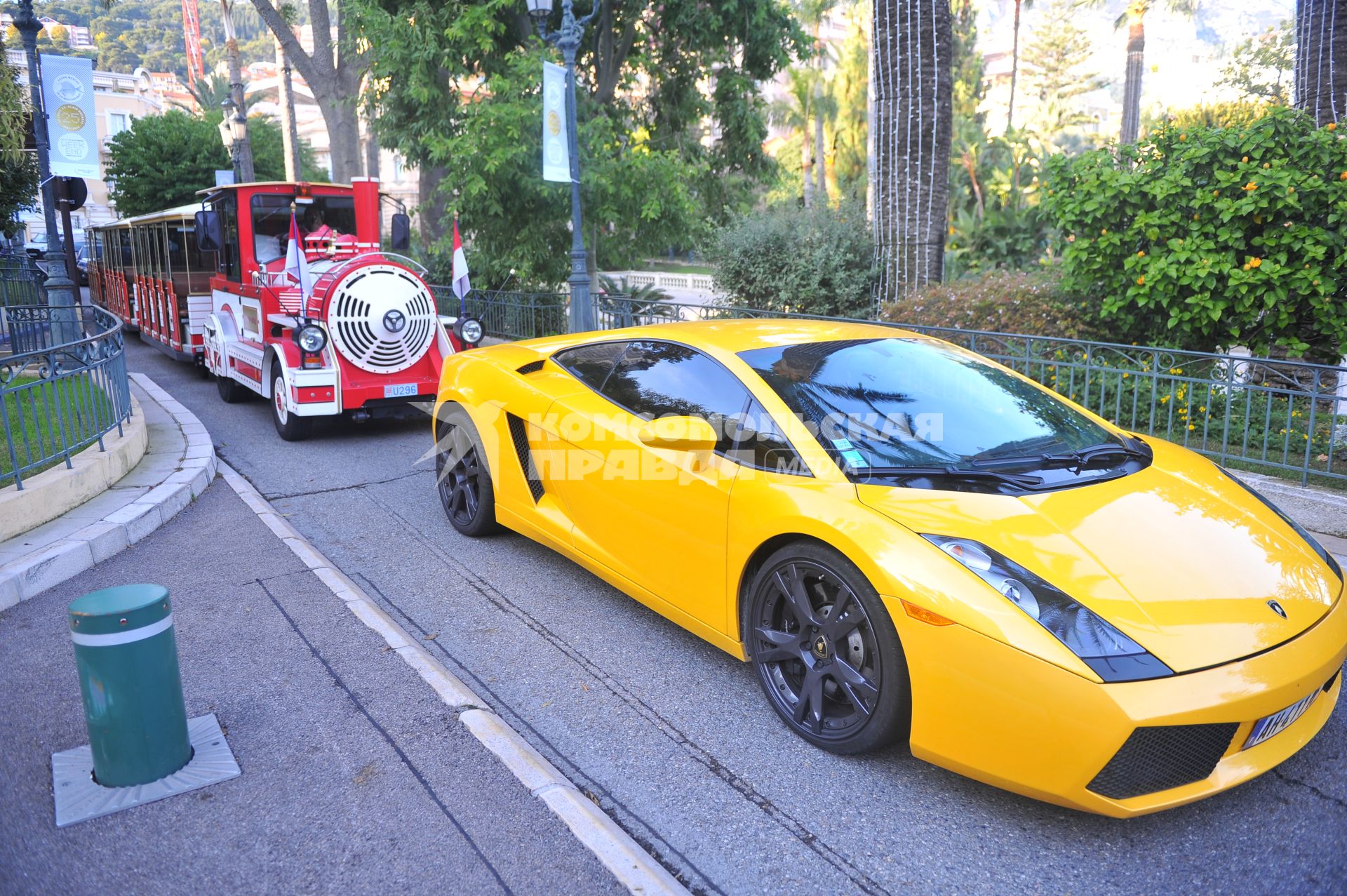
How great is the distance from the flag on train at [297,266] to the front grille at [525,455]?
188 inches

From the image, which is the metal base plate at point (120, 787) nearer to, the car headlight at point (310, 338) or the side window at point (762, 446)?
the side window at point (762, 446)

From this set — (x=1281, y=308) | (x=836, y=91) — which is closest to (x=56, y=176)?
(x=1281, y=308)

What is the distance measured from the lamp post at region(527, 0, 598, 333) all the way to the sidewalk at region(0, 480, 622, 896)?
23.7 feet

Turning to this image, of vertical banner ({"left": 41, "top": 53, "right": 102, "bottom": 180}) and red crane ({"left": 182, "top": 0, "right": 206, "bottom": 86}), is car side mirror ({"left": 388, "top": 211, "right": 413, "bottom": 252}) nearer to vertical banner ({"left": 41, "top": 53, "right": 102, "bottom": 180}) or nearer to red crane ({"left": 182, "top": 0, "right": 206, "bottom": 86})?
vertical banner ({"left": 41, "top": 53, "right": 102, "bottom": 180})

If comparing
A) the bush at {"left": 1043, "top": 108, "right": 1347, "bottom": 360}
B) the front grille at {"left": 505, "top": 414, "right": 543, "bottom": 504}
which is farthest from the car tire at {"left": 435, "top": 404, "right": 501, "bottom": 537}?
the bush at {"left": 1043, "top": 108, "right": 1347, "bottom": 360}

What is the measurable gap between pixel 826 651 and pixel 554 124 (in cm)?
951

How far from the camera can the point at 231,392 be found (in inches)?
444

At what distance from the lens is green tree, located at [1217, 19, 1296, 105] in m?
43.7

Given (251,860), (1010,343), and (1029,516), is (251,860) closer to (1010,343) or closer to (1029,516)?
(1029,516)

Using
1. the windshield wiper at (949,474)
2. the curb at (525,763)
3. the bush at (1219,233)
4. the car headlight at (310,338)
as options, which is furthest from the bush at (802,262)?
the windshield wiper at (949,474)

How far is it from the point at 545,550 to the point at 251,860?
3.06 metres

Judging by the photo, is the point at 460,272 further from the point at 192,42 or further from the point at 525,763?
the point at 192,42

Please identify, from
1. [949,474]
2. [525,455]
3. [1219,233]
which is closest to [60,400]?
[525,455]

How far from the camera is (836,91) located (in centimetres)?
4266
